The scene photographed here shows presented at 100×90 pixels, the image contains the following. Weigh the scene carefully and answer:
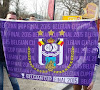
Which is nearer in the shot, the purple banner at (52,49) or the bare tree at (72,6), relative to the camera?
the purple banner at (52,49)

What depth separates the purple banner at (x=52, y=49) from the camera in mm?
2764

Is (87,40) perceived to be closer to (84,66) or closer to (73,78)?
(84,66)

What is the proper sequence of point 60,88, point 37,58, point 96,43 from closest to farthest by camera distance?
point 96,43
point 37,58
point 60,88

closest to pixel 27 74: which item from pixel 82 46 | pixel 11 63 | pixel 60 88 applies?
pixel 11 63

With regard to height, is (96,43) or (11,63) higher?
(96,43)

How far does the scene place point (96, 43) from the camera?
8.98 ft

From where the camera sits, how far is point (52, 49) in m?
2.86

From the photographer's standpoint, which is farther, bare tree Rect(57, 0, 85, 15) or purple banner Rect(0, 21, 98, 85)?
bare tree Rect(57, 0, 85, 15)

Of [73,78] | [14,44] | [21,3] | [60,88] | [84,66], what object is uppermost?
[21,3]

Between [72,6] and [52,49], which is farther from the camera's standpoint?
[72,6]

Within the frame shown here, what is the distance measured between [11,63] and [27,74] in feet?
1.02

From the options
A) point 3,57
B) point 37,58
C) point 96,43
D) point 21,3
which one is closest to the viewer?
point 96,43

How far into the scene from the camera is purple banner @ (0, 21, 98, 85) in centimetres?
276

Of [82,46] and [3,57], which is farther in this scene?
[3,57]
